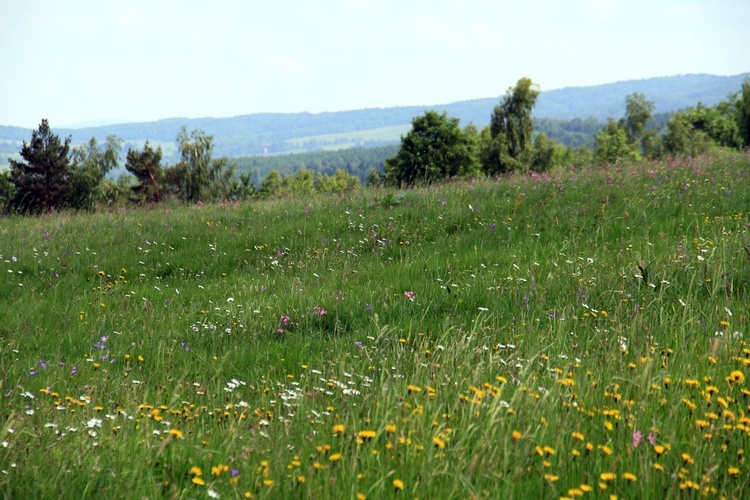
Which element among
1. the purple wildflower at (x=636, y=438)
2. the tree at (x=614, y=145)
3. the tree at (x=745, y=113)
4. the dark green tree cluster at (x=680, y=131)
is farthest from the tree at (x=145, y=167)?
the tree at (x=745, y=113)

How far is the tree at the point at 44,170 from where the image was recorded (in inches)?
2212

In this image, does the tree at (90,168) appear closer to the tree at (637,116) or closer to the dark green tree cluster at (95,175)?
the dark green tree cluster at (95,175)

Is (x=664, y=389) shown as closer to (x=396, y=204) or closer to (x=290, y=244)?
(x=290, y=244)

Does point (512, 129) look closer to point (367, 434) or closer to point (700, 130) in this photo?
point (700, 130)

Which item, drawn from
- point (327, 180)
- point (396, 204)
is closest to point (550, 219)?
point (396, 204)

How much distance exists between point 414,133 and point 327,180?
79.1 metres

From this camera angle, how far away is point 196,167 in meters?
69.3

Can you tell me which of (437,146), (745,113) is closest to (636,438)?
(437,146)

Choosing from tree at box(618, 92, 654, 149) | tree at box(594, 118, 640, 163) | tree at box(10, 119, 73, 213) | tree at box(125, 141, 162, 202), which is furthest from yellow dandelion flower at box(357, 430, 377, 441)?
tree at box(618, 92, 654, 149)

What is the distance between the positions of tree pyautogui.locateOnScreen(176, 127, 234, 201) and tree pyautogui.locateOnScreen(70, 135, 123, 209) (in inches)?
370

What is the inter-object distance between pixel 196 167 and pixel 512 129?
3726 cm

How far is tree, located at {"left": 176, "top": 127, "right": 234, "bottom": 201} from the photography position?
6894 cm

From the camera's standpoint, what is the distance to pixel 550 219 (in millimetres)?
8695

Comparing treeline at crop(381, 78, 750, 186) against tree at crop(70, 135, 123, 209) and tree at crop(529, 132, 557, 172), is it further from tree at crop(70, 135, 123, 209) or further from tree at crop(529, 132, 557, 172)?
tree at crop(70, 135, 123, 209)
